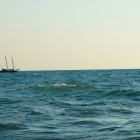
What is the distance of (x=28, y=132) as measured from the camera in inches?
344

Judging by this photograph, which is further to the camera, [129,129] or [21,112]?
[21,112]

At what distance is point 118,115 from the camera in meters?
11.5

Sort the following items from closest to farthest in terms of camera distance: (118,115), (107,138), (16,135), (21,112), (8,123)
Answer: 1. (107,138)
2. (16,135)
3. (8,123)
4. (118,115)
5. (21,112)

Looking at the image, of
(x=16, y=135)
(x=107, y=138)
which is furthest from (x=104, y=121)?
(x=16, y=135)

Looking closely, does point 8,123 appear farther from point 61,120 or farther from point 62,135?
point 62,135

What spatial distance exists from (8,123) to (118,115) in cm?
451

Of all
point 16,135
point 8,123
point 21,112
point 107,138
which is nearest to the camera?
point 107,138

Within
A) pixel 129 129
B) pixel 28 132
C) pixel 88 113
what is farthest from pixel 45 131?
pixel 88 113

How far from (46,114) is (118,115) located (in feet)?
10.2

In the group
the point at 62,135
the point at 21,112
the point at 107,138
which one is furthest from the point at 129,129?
the point at 21,112

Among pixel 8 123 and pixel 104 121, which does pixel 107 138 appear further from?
pixel 8 123

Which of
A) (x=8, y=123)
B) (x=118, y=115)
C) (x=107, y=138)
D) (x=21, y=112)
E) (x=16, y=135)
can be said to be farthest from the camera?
(x=21, y=112)

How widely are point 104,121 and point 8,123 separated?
11.7 ft

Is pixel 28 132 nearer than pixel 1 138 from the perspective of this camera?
No
